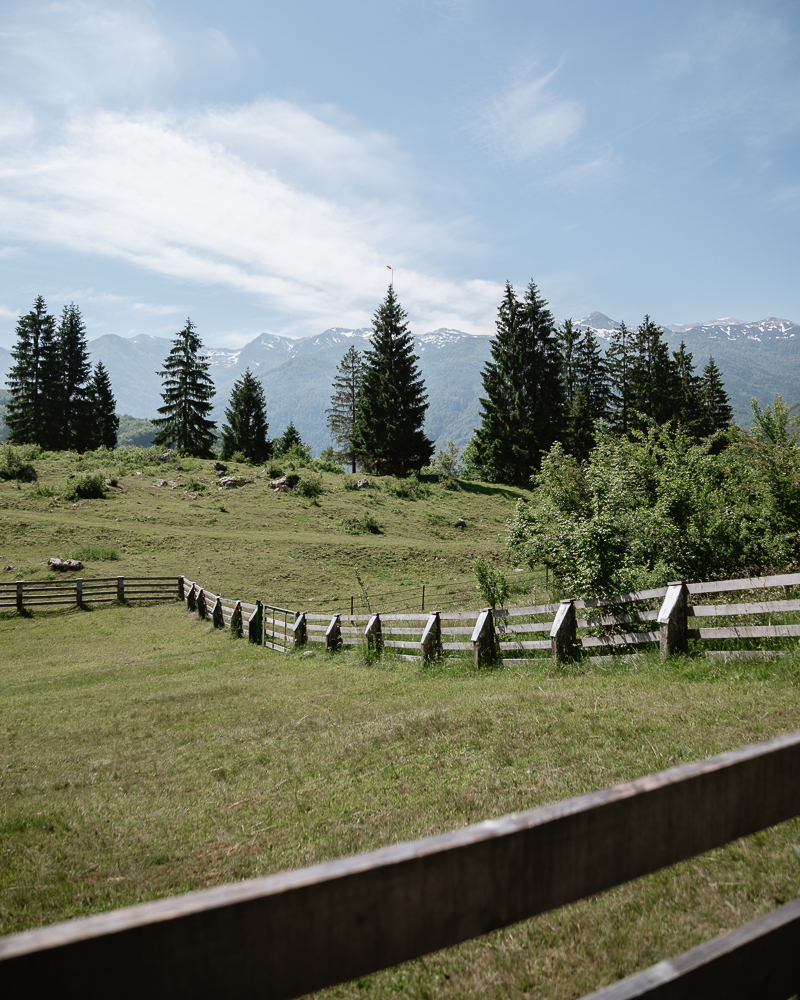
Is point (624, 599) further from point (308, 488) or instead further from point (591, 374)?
point (591, 374)

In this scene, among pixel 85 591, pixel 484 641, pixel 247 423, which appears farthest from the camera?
pixel 247 423

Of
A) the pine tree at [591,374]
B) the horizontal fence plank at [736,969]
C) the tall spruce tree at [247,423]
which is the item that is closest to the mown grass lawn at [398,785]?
the horizontal fence plank at [736,969]

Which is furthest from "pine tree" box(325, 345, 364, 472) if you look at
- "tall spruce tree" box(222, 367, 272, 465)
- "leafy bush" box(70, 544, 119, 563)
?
"leafy bush" box(70, 544, 119, 563)

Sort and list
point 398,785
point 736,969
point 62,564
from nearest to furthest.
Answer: point 736,969, point 398,785, point 62,564

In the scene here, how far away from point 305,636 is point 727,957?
51.6 ft

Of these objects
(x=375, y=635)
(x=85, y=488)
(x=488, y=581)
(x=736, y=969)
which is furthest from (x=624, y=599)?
(x=85, y=488)

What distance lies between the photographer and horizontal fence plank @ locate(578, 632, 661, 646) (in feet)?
28.4

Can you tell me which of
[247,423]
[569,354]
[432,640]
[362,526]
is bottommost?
[432,640]

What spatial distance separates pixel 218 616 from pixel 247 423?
51618 mm

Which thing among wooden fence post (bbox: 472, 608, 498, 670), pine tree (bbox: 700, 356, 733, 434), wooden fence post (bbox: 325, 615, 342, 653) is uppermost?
pine tree (bbox: 700, 356, 733, 434)

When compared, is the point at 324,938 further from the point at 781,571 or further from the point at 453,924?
the point at 781,571

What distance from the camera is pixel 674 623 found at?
8.08 meters

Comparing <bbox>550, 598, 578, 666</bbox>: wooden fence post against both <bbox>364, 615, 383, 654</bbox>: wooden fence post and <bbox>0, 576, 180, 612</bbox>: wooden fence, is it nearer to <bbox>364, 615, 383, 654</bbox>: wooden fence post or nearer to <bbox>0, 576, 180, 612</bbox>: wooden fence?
<bbox>364, 615, 383, 654</bbox>: wooden fence post

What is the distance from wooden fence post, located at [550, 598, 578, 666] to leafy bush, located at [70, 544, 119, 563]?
93.1ft
